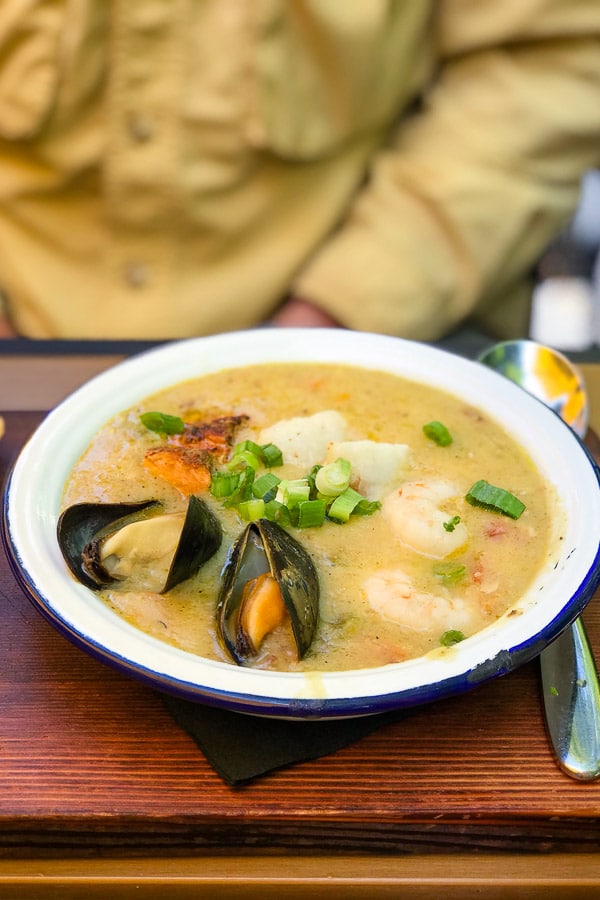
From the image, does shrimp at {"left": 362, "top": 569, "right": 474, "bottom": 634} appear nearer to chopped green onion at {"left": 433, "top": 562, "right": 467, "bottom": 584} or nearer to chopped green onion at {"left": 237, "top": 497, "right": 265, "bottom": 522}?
chopped green onion at {"left": 433, "top": 562, "right": 467, "bottom": 584}

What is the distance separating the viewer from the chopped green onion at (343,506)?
1419mm

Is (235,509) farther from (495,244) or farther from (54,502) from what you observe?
(495,244)

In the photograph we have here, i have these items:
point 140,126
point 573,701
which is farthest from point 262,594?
point 140,126

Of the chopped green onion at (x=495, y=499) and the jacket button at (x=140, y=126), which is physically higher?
the jacket button at (x=140, y=126)

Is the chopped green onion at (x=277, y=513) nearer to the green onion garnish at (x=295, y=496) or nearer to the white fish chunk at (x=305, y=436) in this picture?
the green onion garnish at (x=295, y=496)

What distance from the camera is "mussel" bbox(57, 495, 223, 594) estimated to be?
4.17 ft

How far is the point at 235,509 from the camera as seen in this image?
1.46 m

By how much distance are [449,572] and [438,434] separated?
1.23 ft

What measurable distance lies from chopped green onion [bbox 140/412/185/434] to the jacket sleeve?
109 cm

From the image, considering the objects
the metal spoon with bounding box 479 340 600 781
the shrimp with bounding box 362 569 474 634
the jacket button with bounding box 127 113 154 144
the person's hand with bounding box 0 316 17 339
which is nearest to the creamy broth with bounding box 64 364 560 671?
the shrimp with bounding box 362 569 474 634

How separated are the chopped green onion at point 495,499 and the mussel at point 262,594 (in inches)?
14.5

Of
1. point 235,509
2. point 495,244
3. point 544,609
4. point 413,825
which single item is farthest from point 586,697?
point 495,244

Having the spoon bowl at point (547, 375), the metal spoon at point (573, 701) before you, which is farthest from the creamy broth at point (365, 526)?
the spoon bowl at point (547, 375)

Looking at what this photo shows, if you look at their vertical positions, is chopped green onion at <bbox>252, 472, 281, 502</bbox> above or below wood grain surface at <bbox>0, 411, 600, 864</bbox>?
above
